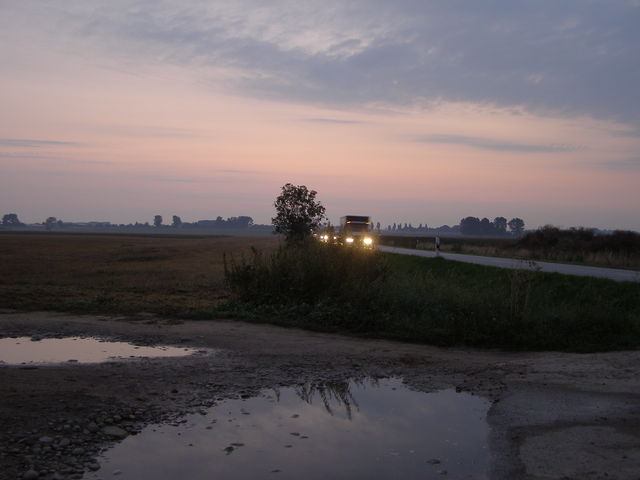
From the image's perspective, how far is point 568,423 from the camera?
6871 millimetres

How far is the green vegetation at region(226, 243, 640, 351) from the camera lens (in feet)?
41.1

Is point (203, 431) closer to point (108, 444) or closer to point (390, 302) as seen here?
point (108, 444)

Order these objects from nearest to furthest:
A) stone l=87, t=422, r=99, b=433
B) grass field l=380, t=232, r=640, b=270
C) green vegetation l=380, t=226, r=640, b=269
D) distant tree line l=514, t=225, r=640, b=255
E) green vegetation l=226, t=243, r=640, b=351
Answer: stone l=87, t=422, r=99, b=433 < green vegetation l=226, t=243, r=640, b=351 < grass field l=380, t=232, r=640, b=270 < green vegetation l=380, t=226, r=640, b=269 < distant tree line l=514, t=225, r=640, b=255

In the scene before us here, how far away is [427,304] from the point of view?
14664 mm

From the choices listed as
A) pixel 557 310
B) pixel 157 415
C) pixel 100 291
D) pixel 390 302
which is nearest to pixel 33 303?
pixel 100 291

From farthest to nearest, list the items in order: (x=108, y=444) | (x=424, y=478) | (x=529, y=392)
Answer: (x=529, y=392)
(x=108, y=444)
(x=424, y=478)

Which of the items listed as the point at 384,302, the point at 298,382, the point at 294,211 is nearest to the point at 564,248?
the point at 294,211

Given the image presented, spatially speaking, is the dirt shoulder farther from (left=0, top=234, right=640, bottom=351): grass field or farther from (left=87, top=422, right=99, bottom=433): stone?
(left=0, top=234, right=640, bottom=351): grass field

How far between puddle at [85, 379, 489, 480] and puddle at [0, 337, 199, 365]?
319 centimetres

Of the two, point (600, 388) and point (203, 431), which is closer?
point (203, 431)

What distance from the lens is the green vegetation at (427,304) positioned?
1252cm

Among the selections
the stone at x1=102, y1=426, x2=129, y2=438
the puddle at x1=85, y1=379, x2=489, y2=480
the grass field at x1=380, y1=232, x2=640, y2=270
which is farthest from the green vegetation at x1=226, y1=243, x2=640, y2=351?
the grass field at x1=380, y1=232, x2=640, y2=270

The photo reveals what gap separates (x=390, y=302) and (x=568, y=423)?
821 centimetres

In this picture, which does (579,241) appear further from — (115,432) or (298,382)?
(115,432)
